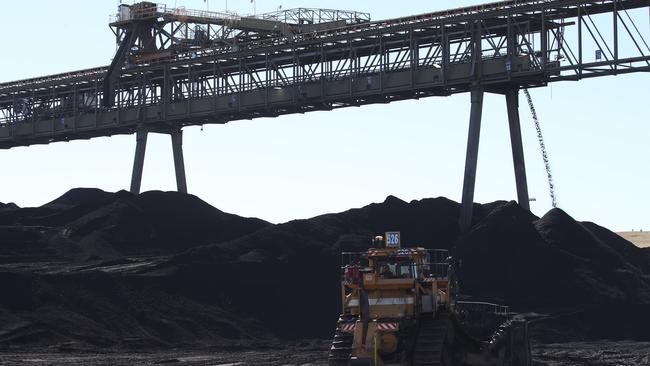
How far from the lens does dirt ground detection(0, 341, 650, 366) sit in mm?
42125

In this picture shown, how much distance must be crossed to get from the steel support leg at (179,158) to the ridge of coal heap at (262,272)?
12908 mm

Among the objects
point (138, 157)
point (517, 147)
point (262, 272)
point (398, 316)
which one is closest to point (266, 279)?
point (262, 272)

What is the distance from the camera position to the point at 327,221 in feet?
226

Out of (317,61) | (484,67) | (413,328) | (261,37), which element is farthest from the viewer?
(261,37)

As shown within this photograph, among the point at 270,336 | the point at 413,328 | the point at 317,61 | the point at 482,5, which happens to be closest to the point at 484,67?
the point at 482,5

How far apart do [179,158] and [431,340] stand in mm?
59435

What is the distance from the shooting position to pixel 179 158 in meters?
86.9

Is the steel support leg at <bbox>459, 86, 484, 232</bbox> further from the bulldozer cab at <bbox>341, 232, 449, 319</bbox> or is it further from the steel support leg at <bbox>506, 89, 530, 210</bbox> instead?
the bulldozer cab at <bbox>341, 232, 449, 319</bbox>

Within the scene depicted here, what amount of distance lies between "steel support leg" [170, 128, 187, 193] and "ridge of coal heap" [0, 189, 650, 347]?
42.3 ft

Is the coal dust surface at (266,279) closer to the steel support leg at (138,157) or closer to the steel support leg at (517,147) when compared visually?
the steel support leg at (517,147)

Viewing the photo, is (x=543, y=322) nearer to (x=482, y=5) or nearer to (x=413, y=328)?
(x=482, y=5)

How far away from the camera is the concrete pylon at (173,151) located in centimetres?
8588

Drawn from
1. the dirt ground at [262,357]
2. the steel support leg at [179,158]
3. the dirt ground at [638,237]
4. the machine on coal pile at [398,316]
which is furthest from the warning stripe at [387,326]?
the dirt ground at [638,237]

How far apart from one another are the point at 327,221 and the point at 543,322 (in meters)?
16.3
